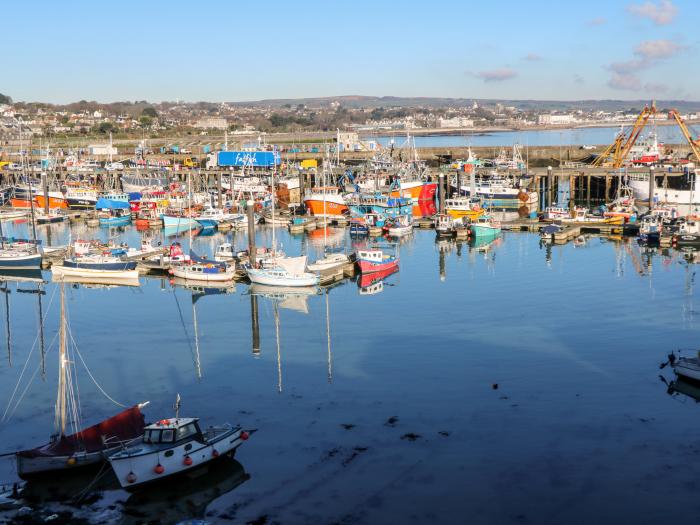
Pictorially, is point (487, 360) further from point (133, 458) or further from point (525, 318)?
point (133, 458)

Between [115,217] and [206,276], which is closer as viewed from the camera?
[206,276]

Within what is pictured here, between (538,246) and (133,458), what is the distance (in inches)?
1264

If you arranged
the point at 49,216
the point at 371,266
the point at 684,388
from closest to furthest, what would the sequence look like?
the point at 684,388
the point at 371,266
the point at 49,216

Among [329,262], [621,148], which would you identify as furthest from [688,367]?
[621,148]

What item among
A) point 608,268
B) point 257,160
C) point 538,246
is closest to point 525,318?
point 608,268

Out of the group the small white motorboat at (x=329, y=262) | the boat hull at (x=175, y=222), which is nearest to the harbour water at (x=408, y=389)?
the small white motorboat at (x=329, y=262)

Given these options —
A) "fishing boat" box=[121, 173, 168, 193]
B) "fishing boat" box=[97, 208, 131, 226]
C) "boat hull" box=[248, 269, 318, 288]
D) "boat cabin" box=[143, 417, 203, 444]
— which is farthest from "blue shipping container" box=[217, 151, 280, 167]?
"boat cabin" box=[143, 417, 203, 444]

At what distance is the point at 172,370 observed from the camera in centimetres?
2402

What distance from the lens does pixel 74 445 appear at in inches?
679

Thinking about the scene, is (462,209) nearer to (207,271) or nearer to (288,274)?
(288,274)

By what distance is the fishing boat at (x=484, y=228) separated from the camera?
4697cm

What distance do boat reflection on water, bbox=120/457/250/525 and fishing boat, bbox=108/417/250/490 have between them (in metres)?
0.23

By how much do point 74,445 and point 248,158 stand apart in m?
59.4

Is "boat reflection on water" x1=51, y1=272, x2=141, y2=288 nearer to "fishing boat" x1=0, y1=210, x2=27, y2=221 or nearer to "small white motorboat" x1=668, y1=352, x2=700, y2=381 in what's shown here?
"fishing boat" x1=0, y1=210, x2=27, y2=221
